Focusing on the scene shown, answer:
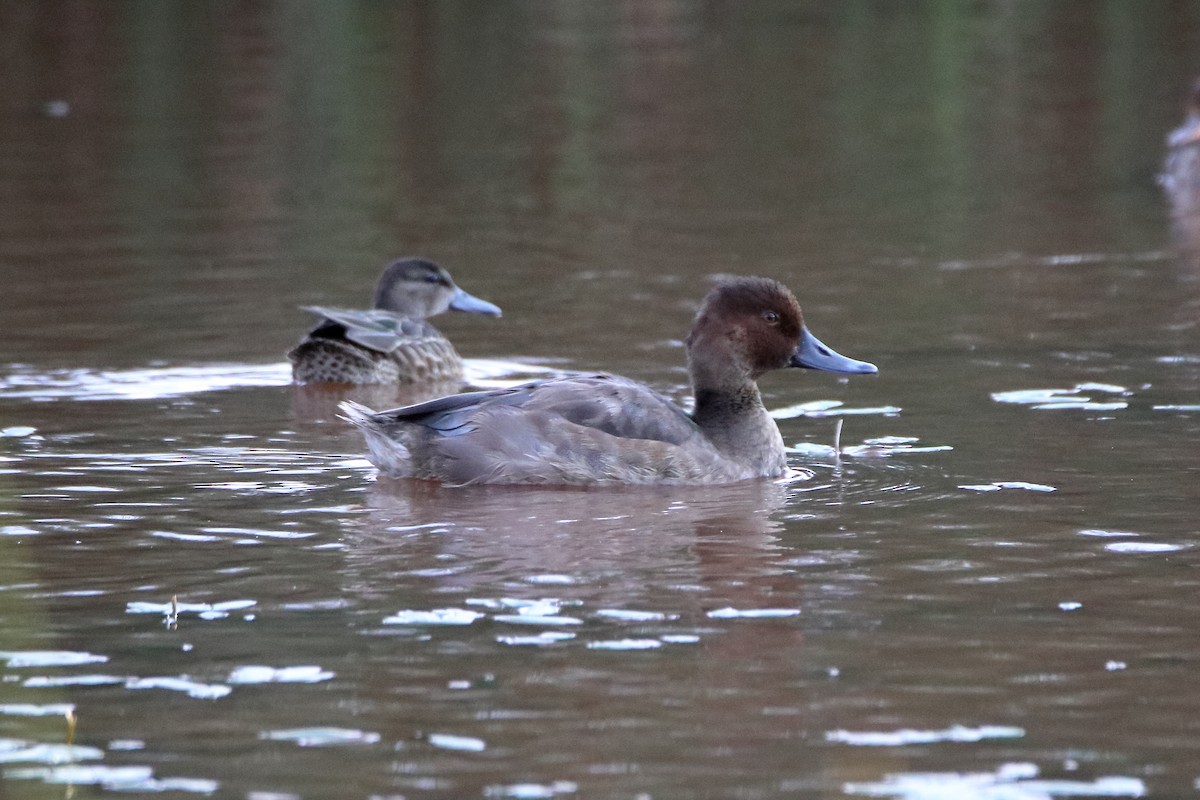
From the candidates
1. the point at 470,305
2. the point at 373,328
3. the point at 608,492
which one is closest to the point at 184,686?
the point at 608,492

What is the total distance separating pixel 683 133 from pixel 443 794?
68.4 feet

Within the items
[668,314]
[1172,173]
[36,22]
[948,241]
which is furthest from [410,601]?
[36,22]

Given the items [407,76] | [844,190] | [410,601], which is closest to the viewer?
[410,601]

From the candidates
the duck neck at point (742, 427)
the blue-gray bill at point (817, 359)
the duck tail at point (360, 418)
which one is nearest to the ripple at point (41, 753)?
the duck tail at point (360, 418)

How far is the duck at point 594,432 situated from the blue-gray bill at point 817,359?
6.9 inches

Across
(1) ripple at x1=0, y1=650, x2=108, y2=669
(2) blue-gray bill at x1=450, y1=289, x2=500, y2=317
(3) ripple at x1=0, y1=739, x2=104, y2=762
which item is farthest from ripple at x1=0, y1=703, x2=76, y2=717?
(2) blue-gray bill at x1=450, y1=289, x2=500, y2=317

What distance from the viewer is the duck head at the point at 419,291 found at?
14.4 metres

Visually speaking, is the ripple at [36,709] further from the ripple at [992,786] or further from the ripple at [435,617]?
the ripple at [992,786]

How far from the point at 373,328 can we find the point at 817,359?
11.9 feet

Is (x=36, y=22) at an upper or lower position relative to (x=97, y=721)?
upper

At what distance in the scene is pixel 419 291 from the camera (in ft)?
47.4

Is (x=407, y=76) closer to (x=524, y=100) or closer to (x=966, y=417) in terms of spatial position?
(x=524, y=100)

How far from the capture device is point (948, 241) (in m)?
17.8

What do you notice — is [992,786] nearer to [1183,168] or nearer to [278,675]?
[278,675]
